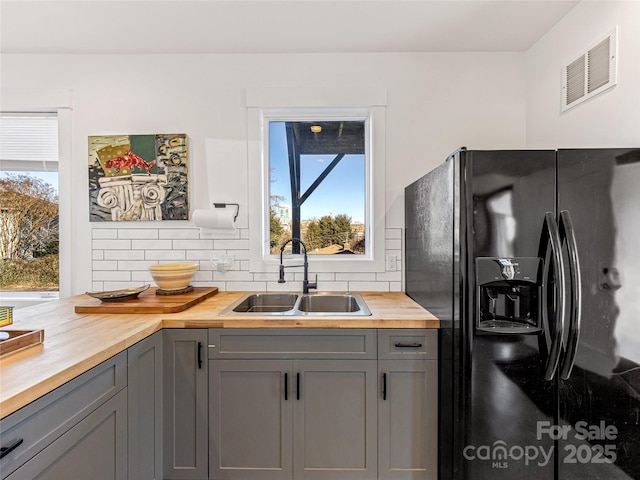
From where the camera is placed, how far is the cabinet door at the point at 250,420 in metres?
1.63

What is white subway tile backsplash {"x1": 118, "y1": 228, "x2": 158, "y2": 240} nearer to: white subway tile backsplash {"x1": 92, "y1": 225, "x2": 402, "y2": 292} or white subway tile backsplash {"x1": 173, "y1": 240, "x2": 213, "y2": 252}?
white subway tile backsplash {"x1": 92, "y1": 225, "x2": 402, "y2": 292}

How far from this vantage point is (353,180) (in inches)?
96.3

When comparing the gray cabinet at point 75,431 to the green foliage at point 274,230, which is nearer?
the gray cabinet at point 75,431

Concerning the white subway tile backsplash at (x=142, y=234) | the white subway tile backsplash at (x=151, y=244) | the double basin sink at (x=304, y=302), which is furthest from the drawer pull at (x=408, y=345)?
the white subway tile backsplash at (x=142, y=234)

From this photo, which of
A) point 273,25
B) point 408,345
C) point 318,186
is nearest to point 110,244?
point 318,186

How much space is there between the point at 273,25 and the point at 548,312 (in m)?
2.09

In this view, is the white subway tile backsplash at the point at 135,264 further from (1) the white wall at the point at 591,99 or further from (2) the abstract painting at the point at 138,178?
(1) the white wall at the point at 591,99

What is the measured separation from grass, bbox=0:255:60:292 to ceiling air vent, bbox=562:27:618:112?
347cm

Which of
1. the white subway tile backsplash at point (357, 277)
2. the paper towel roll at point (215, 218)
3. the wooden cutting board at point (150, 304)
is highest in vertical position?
the paper towel roll at point (215, 218)

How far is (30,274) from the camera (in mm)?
2379

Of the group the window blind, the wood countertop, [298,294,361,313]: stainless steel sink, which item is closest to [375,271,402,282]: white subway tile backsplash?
the wood countertop

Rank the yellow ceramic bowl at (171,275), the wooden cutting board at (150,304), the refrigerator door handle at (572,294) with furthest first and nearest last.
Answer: the yellow ceramic bowl at (171,275) < the wooden cutting board at (150,304) < the refrigerator door handle at (572,294)

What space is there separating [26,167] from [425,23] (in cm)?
286

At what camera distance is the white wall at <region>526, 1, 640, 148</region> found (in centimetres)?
149
